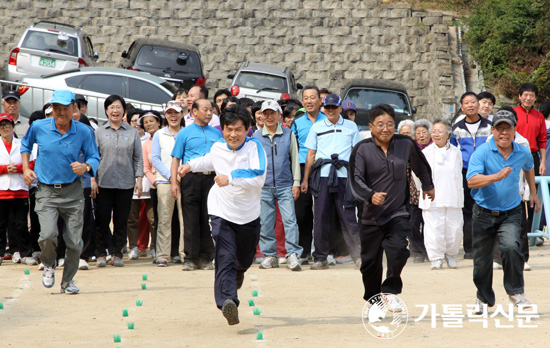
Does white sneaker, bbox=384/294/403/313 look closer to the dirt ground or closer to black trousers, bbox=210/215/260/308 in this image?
the dirt ground

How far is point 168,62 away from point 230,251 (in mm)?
15560

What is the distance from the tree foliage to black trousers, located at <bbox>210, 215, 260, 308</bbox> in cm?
1641

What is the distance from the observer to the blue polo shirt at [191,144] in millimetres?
10555

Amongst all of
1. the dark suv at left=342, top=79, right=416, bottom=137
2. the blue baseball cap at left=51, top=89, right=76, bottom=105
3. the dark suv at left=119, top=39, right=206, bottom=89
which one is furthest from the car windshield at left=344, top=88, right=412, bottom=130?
the blue baseball cap at left=51, top=89, right=76, bottom=105

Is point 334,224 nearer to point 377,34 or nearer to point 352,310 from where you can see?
point 352,310

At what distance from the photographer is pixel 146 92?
59.9 ft

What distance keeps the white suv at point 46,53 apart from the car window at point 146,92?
3.51m

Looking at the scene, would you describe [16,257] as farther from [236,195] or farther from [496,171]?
[496,171]

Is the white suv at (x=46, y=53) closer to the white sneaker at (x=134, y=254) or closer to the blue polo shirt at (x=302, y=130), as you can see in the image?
the white sneaker at (x=134, y=254)

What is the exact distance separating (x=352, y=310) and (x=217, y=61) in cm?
2264

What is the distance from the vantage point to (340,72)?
29.2 metres

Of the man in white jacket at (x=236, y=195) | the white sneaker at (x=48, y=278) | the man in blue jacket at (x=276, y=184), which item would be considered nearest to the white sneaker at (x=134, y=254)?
the man in blue jacket at (x=276, y=184)

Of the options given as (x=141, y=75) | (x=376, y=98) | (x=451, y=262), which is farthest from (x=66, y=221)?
(x=376, y=98)

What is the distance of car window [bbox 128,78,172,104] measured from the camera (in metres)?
18.1
